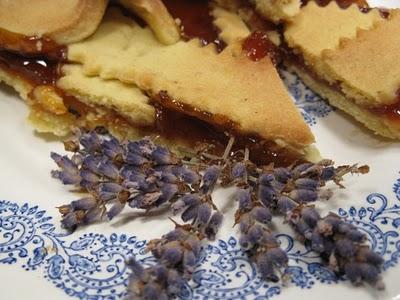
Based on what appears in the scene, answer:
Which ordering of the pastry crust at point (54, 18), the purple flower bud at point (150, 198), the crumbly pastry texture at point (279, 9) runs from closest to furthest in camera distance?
the purple flower bud at point (150, 198) → the pastry crust at point (54, 18) → the crumbly pastry texture at point (279, 9)

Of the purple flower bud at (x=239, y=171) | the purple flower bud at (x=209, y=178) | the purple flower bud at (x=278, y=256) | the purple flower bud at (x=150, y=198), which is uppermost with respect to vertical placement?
the purple flower bud at (x=239, y=171)

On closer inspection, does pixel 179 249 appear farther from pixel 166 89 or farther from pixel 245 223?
pixel 166 89

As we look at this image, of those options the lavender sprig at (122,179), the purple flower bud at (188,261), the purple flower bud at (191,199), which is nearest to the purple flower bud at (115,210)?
the lavender sprig at (122,179)

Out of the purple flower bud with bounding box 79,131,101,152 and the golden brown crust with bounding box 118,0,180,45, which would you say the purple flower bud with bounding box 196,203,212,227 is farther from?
the golden brown crust with bounding box 118,0,180,45

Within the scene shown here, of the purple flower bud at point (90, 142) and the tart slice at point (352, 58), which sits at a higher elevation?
the tart slice at point (352, 58)

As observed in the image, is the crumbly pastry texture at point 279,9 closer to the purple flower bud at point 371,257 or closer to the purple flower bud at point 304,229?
the purple flower bud at point 304,229

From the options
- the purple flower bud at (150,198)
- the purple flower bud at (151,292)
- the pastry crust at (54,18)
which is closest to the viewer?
the purple flower bud at (151,292)

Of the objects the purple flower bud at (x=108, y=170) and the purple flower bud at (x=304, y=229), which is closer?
the purple flower bud at (x=304, y=229)

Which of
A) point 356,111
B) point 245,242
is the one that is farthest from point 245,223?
point 356,111
